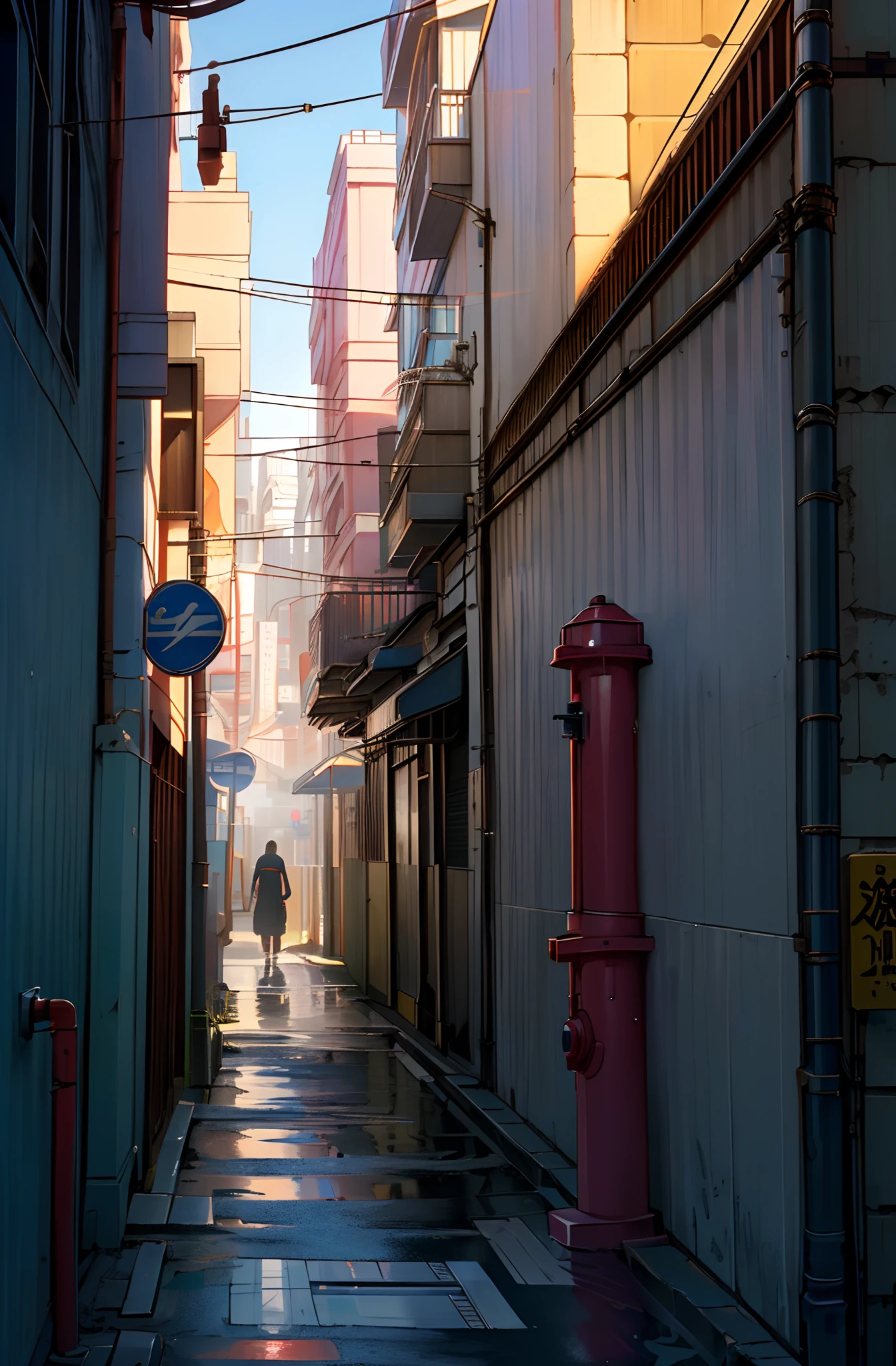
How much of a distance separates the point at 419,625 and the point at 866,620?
13.2 metres

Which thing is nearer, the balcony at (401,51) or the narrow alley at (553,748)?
the narrow alley at (553,748)

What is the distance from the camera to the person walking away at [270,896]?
2725cm

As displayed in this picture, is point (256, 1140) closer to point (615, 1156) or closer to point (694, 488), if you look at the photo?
point (615, 1156)

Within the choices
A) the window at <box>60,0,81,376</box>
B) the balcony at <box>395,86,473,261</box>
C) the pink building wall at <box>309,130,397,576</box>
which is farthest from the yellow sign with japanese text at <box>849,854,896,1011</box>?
the pink building wall at <box>309,130,397,576</box>

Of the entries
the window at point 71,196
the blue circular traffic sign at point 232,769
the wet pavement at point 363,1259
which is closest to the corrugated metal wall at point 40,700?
the window at point 71,196

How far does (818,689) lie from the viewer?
5.60 m

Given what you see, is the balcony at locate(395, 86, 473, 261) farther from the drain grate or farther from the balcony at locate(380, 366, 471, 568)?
the drain grate

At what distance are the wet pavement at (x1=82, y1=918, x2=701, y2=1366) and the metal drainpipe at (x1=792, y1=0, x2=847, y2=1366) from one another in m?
1.07

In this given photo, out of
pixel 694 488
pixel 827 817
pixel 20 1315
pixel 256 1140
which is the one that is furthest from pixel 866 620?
pixel 256 1140

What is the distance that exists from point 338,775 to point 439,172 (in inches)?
502

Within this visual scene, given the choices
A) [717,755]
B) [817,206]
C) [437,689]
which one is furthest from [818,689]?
[437,689]

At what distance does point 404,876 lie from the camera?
63.8ft

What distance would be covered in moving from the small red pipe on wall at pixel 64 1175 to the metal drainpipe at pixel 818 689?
281 centimetres

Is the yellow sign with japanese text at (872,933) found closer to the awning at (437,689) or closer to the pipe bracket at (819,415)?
the pipe bracket at (819,415)
